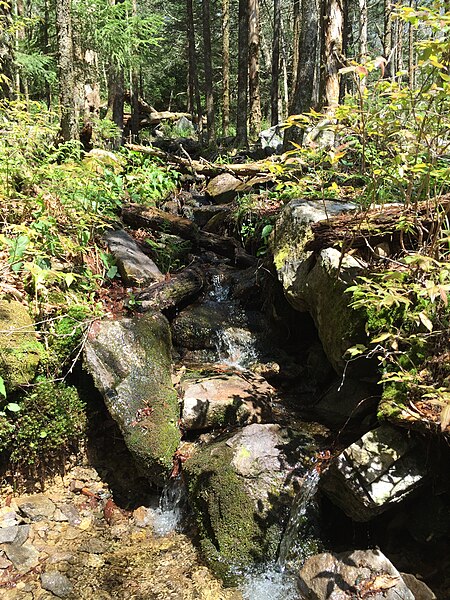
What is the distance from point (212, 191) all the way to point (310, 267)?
21.0ft

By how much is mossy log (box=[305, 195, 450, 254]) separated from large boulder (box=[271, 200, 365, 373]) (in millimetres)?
168

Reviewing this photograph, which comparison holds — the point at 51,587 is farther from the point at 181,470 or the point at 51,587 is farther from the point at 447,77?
the point at 447,77

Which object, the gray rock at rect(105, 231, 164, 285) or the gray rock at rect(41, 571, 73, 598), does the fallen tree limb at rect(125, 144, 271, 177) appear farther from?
the gray rock at rect(41, 571, 73, 598)

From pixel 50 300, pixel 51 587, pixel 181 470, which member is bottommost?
pixel 51 587

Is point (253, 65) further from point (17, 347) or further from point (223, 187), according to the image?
point (17, 347)

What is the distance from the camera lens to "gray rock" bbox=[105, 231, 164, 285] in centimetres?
640

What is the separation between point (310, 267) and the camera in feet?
17.9

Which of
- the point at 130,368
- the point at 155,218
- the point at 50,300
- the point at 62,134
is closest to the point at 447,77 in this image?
the point at 130,368

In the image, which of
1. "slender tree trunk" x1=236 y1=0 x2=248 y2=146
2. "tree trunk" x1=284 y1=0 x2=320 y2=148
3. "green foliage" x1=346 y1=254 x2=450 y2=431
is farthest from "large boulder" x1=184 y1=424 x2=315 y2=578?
"slender tree trunk" x1=236 y1=0 x2=248 y2=146

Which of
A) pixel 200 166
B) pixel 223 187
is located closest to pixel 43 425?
pixel 223 187

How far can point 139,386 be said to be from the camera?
4.99 metres

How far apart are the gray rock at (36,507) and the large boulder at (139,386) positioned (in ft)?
3.12

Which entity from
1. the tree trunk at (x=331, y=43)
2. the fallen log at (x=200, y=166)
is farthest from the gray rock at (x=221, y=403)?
the fallen log at (x=200, y=166)

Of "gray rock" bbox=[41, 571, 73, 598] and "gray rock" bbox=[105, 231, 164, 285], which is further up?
"gray rock" bbox=[105, 231, 164, 285]
